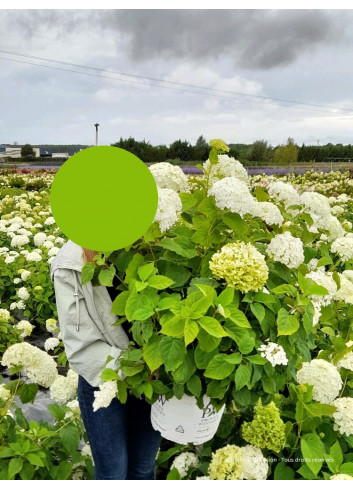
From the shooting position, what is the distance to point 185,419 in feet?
4.00

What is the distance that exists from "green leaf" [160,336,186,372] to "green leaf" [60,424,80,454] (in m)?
A: 0.74

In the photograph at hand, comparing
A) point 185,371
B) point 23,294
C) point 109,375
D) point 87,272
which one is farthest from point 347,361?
point 23,294

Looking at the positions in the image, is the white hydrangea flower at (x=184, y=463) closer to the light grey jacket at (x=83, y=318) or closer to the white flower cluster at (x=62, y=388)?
the light grey jacket at (x=83, y=318)

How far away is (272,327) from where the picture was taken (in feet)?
3.75

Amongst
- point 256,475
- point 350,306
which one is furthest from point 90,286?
point 350,306

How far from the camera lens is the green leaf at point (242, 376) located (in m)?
1.02

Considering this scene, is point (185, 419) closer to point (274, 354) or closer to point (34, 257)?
point (274, 354)

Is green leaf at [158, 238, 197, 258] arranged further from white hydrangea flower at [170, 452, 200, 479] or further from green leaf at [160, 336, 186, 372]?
white hydrangea flower at [170, 452, 200, 479]

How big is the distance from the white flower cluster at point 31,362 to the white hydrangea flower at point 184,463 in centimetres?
53

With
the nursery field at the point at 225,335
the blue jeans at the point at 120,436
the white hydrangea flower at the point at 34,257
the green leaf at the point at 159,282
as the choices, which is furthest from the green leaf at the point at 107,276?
the white hydrangea flower at the point at 34,257

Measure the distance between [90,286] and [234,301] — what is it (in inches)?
17.0

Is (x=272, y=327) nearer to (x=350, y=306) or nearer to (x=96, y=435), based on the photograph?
(x=96, y=435)

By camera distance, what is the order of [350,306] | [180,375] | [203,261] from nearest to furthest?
[180,375] < [203,261] < [350,306]

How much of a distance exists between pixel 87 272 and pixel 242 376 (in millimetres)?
470
